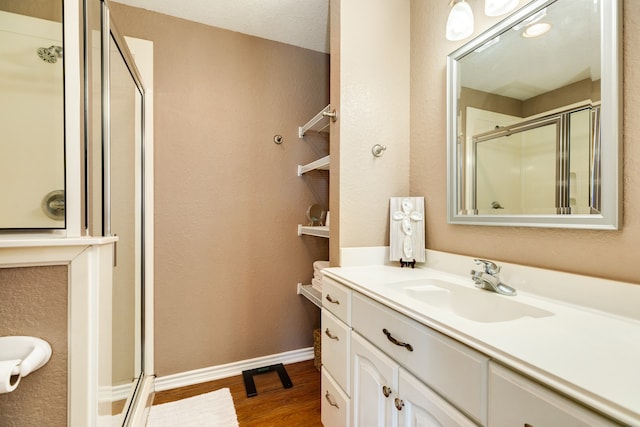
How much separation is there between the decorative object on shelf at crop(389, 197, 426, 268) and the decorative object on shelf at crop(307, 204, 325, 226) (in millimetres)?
726

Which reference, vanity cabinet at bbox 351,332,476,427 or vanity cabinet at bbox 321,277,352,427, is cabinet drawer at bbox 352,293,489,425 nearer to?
vanity cabinet at bbox 351,332,476,427

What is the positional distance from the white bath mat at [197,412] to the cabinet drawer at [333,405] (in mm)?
491

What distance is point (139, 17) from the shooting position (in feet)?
5.28

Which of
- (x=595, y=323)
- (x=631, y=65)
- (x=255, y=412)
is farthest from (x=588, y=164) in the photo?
(x=255, y=412)

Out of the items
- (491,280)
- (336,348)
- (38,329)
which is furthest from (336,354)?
(38,329)

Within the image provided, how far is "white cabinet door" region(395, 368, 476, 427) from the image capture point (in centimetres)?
61

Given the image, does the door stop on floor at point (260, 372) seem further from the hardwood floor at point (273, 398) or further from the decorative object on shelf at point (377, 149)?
the decorative object on shelf at point (377, 149)

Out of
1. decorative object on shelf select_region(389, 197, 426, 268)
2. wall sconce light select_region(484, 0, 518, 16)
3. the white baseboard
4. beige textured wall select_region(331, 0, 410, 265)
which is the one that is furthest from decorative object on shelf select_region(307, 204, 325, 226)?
wall sconce light select_region(484, 0, 518, 16)

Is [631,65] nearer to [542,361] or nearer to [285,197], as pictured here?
[542,361]

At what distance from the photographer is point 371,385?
92cm

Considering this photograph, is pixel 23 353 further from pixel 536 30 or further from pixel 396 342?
pixel 536 30

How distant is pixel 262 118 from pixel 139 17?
3.00 feet

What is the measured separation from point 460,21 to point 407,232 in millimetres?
935

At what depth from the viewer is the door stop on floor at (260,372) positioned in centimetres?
162
